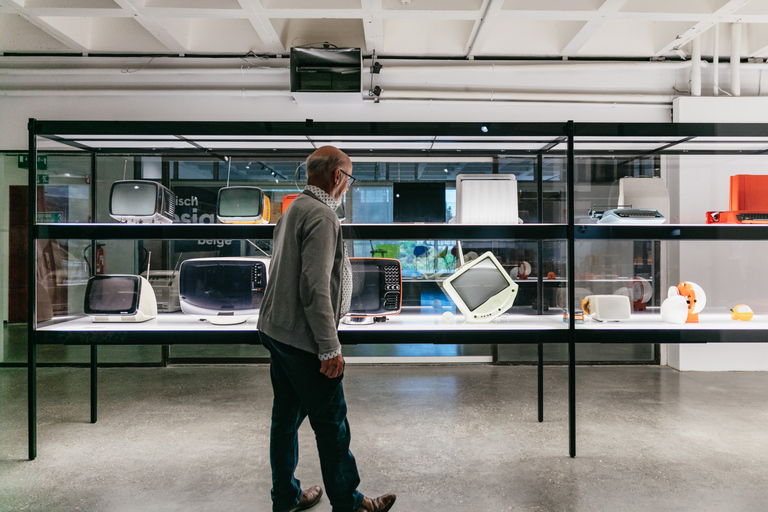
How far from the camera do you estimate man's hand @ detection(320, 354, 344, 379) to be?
5.70ft

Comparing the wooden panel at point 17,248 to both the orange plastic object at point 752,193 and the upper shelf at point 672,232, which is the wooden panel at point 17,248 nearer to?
the upper shelf at point 672,232

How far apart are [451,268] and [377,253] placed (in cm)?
101

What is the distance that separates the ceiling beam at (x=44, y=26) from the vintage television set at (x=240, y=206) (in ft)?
6.77

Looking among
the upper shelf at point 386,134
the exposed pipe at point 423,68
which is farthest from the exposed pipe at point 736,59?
the upper shelf at point 386,134

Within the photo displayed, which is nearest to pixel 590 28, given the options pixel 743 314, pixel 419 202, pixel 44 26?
pixel 419 202

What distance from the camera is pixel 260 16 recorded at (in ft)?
11.0

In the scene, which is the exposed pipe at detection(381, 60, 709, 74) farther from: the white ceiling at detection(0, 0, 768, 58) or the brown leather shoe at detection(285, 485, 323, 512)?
the brown leather shoe at detection(285, 485, 323, 512)

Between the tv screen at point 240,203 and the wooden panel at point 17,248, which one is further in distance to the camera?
the wooden panel at point 17,248

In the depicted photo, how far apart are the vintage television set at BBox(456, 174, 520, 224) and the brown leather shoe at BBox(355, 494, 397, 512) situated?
1495 mm

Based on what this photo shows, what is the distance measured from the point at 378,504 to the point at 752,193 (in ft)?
9.24

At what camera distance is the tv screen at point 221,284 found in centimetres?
280

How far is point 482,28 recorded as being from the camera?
11.7 feet

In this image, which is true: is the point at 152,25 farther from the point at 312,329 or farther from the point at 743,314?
the point at 743,314

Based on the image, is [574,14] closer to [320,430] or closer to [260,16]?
[260,16]
